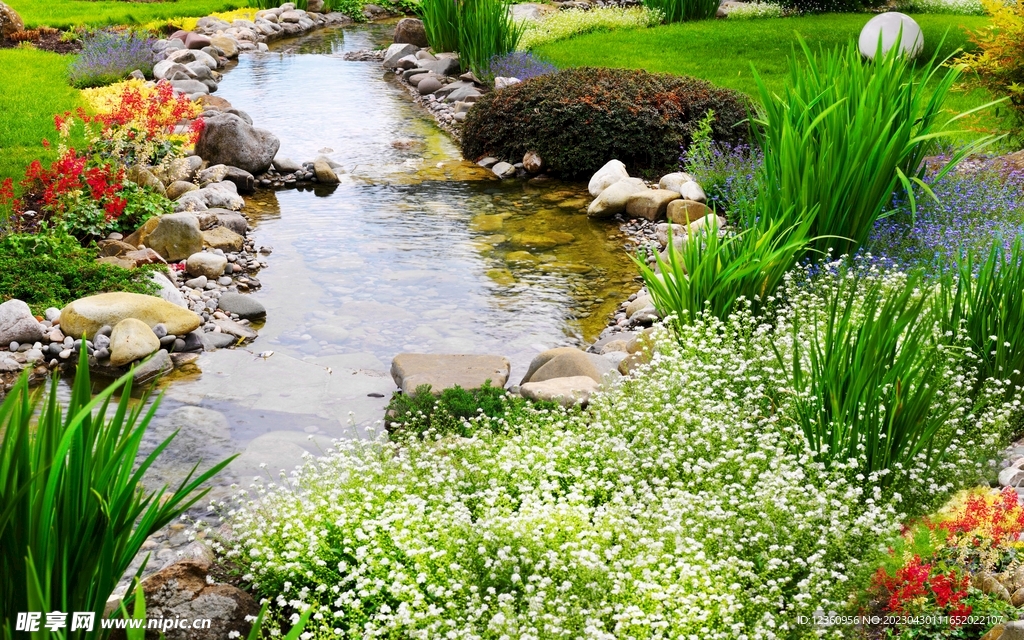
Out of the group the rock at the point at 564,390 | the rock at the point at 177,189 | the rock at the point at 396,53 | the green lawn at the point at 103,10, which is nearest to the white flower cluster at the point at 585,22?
the rock at the point at 396,53

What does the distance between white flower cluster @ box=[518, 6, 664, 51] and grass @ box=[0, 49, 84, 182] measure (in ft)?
28.6

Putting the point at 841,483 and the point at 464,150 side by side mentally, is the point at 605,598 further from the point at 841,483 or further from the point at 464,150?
the point at 464,150

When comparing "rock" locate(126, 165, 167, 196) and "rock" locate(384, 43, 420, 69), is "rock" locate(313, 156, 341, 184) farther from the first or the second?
"rock" locate(384, 43, 420, 69)

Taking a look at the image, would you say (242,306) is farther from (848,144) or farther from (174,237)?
(848,144)

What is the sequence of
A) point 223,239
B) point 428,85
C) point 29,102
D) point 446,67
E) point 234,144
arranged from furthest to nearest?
1. point 446,67
2. point 428,85
3. point 29,102
4. point 234,144
5. point 223,239

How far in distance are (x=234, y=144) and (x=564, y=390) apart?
6795 mm

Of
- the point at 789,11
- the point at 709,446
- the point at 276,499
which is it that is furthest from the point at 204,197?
the point at 789,11

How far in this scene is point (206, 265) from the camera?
8453 millimetres

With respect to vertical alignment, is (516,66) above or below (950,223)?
above

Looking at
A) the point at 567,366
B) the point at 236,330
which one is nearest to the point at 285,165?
the point at 236,330

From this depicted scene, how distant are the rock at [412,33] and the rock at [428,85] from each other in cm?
322

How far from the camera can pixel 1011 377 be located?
17.3ft

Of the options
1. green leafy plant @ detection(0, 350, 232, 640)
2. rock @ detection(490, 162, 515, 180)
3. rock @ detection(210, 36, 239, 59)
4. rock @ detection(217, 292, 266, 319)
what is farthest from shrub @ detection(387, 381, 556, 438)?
rock @ detection(210, 36, 239, 59)

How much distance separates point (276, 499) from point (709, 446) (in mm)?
2147
